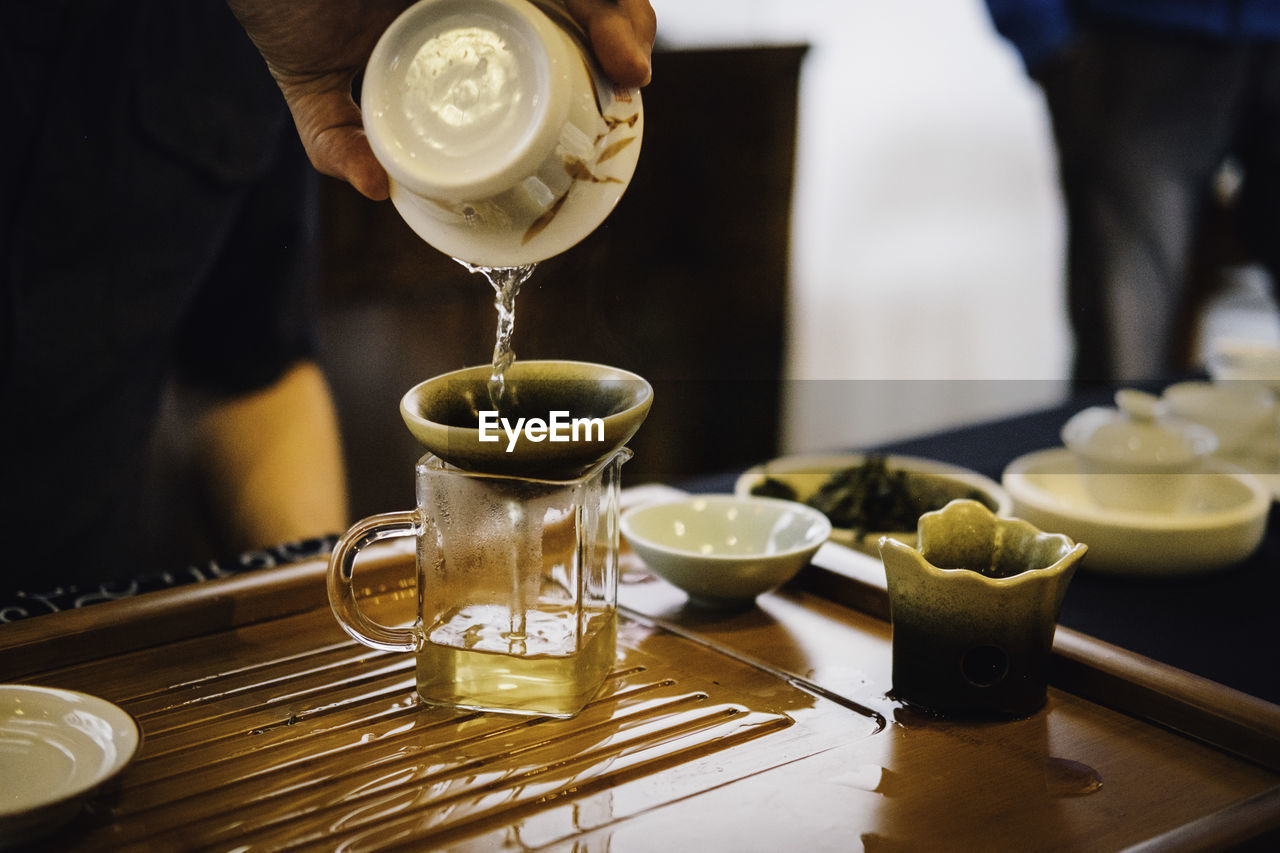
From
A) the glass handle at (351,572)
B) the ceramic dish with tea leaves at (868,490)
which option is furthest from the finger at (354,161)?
the ceramic dish with tea leaves at (868,490)

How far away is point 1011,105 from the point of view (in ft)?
11.8

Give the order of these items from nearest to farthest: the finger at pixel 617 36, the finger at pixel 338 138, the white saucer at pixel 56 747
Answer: the white saucer at pixel 56 747
the finger at pixel 617 36
the finger at pixel 338 138

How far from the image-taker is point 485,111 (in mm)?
649

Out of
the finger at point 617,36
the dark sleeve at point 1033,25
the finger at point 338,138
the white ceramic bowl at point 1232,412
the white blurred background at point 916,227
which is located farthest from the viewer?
the white blurred background at point 916,227

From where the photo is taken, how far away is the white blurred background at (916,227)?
3377 mm

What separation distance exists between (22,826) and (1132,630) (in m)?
0.82

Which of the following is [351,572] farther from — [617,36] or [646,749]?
[617,36]

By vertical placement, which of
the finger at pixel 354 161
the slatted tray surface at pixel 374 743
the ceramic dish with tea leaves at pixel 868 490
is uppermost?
the finger at pixel 354 161

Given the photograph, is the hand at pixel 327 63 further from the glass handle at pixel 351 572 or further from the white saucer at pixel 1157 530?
the white saucer at pixel 1157 530

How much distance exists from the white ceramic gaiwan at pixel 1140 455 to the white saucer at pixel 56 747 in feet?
2.84

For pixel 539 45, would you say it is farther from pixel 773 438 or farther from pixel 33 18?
pixel 773 438

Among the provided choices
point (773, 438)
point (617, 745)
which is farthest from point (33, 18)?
point (773, 438)

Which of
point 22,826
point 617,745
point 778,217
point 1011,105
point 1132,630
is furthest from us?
point 1011,105

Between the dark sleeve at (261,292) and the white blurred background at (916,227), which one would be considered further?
the white blurred background at (916,227)
